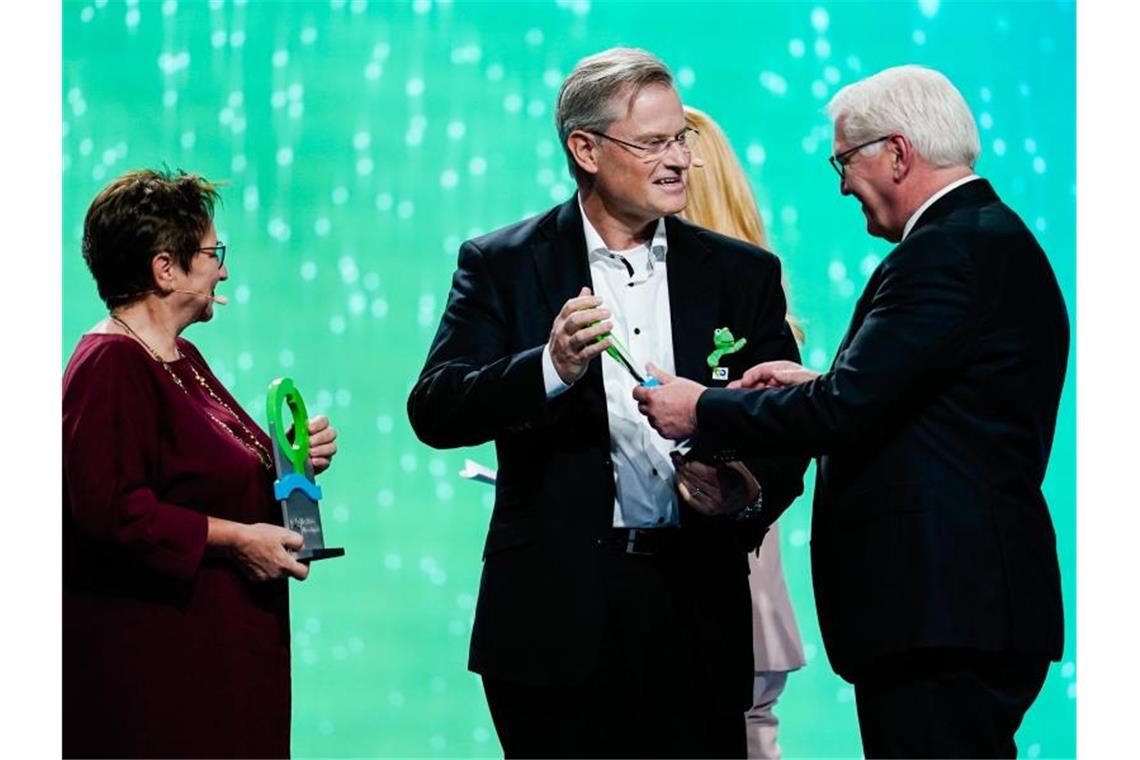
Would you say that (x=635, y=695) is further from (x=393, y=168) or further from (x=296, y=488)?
(x=393, y=168)

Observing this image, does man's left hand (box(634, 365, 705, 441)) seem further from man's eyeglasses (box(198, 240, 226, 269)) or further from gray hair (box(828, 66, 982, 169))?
man's eyeglasses (box(198, 240, 226, 269))

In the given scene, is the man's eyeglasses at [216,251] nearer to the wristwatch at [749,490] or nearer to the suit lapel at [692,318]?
the suit lapel at [692,318]

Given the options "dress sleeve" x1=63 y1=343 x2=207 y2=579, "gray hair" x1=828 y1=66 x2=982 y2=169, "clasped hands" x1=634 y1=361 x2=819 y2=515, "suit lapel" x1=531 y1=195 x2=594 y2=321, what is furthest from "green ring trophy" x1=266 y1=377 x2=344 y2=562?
"gray hair" x1=828 y1=66 x2=982 y2=169

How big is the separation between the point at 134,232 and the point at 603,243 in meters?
0.85

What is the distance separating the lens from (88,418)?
8.91ft

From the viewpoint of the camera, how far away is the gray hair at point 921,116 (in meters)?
2.62

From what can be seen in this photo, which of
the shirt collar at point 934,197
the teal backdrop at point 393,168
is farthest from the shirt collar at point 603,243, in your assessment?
the teal backdrop at point 393,168

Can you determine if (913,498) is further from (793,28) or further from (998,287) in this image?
(793,28)

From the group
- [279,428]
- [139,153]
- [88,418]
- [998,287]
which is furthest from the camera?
[139,153]

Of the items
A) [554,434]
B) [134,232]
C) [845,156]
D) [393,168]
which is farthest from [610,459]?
[393,168]

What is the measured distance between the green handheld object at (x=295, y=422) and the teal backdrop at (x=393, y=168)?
139 centimetres

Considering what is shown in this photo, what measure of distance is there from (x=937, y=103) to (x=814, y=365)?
1.93m

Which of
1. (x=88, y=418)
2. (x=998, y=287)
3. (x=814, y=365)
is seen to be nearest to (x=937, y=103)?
(x=998, y=287)

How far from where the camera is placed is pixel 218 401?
296 centimetres
